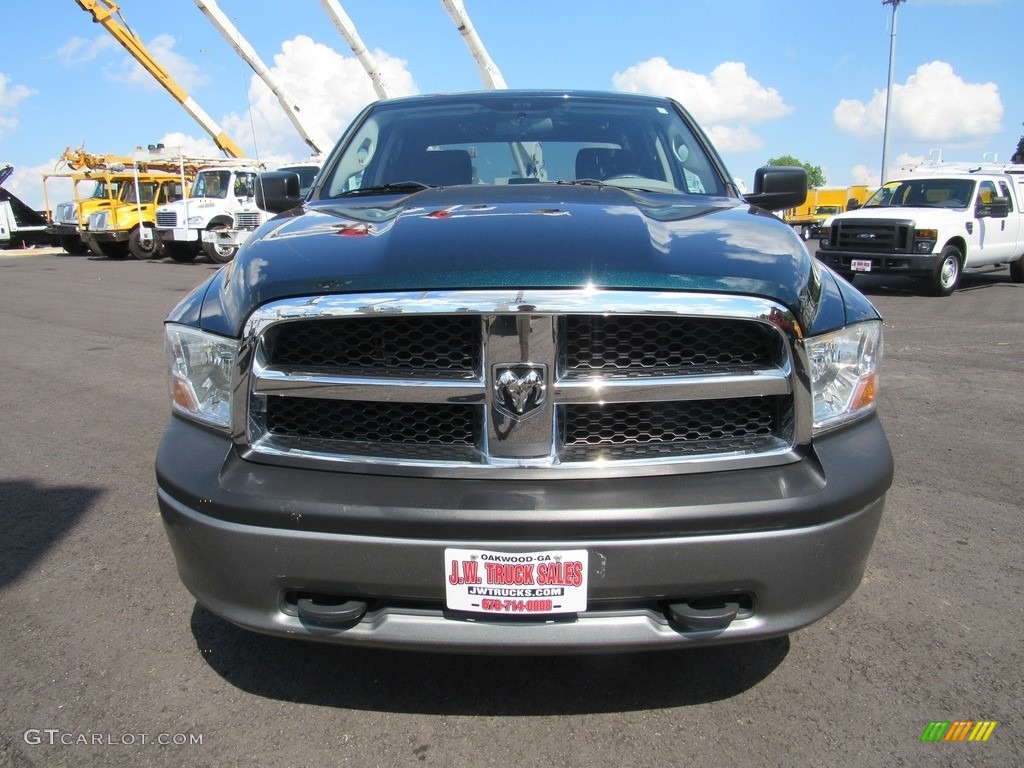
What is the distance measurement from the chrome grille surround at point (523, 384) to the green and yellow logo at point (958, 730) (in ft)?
2.91

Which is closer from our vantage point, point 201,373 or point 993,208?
point 201,373

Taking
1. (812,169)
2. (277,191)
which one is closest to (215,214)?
(277,191)

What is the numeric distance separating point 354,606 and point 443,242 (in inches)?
36.0

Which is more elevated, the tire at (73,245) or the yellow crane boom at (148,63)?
the yellow crane boom at (148,63)

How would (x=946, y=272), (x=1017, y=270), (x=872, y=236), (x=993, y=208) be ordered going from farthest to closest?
Answer: (x=1017, y=270) < (x=993, y=208) < (x=872, y=236) < (x=946, y=272)

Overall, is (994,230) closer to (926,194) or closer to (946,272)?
(926,194)

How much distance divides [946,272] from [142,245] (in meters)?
22.4

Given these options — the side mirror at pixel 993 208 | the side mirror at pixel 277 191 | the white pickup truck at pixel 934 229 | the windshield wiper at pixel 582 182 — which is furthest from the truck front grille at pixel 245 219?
the windshield wiper at pixel 582 182

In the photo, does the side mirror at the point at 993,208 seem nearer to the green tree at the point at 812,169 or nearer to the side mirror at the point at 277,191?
the side mirror at the point at 277,191

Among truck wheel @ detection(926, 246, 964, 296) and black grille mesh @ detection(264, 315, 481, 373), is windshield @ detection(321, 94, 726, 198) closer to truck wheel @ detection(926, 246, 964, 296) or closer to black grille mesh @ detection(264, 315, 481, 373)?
black grille mesh @ detection(264, 315, 481, 373)

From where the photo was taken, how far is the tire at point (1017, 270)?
48.1 ft

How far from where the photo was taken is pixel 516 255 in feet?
6.10

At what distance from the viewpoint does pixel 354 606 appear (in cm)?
185

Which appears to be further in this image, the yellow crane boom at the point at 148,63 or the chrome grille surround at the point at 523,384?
the yellow crane boom at the point at 148,63
